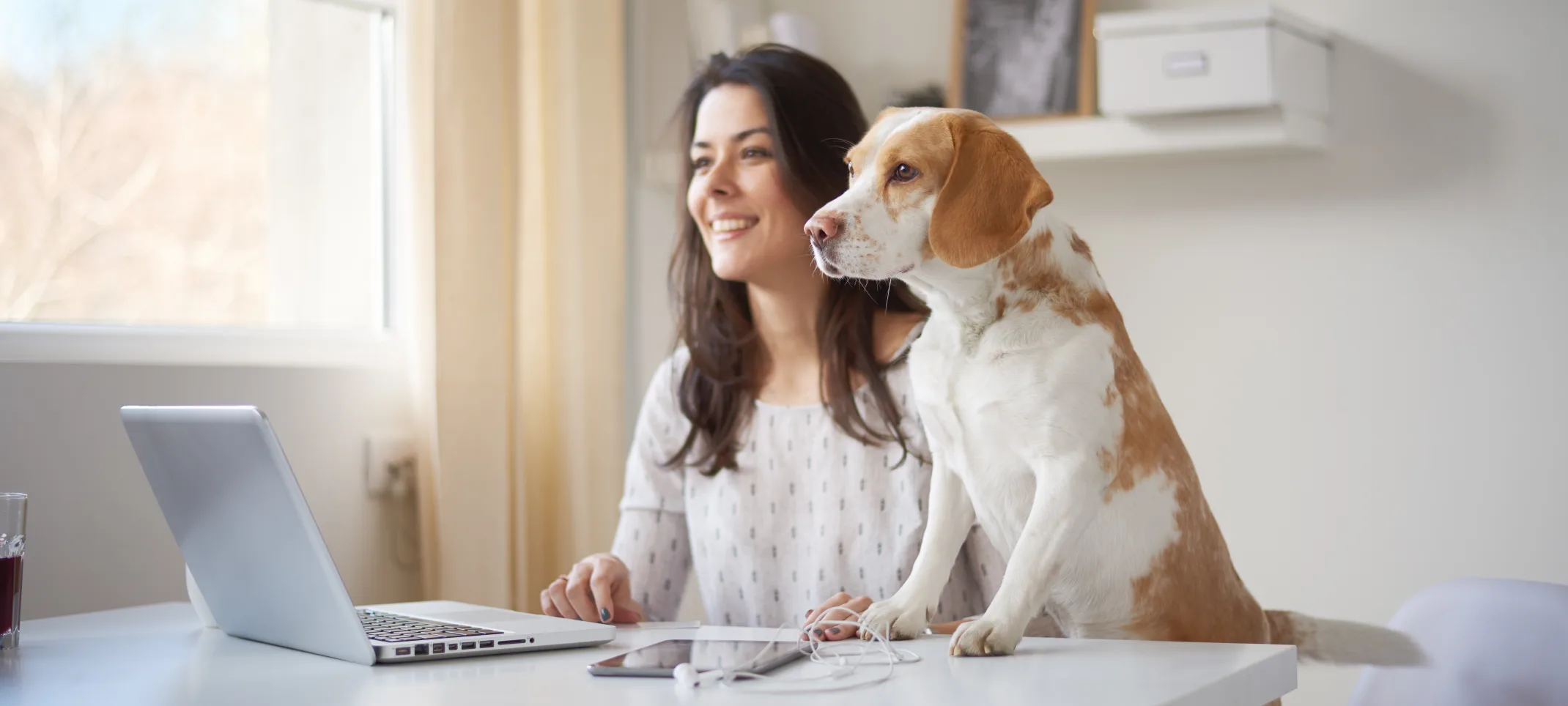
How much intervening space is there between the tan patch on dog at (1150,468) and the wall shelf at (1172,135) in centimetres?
104

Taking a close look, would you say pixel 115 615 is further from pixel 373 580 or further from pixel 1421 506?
pixel 1421 506


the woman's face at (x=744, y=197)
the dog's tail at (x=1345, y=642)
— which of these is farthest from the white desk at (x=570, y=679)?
the woman's face at (x=744, y=197)

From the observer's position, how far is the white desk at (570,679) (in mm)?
794

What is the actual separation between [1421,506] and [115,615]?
5.98 ft

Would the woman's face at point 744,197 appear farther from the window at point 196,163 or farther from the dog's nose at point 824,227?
the window at point 196,163

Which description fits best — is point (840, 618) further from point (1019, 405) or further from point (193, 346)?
point (193, 346)

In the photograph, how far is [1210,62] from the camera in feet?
6.17

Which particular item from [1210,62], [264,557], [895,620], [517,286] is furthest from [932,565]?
[517,286]

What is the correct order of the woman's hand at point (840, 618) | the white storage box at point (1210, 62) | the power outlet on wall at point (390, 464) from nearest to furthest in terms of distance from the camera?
the woman's hand at point (840, 618), the white storage box at point (1210, 62), the power outlet on wall at point (390, 464)

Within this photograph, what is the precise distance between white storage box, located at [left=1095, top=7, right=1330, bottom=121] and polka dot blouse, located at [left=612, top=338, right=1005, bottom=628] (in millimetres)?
696

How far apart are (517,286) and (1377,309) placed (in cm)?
146

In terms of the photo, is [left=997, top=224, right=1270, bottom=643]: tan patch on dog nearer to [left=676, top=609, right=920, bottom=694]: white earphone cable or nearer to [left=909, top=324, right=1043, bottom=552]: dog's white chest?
[left=909, top=324, right=1043, bottom=552]: dog's white chest

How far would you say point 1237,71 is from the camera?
6.10ft

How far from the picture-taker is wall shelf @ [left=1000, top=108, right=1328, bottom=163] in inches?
74.7
